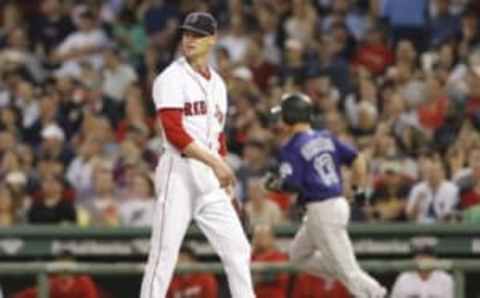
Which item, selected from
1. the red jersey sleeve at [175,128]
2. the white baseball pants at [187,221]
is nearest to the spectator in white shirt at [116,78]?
the white baseball pants at [187,221]

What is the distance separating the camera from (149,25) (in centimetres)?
1945

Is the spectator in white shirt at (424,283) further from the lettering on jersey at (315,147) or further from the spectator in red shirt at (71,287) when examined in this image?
the spectator in red shirt at (71,287)

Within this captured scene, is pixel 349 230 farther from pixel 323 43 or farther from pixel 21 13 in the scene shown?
pixel 21 13

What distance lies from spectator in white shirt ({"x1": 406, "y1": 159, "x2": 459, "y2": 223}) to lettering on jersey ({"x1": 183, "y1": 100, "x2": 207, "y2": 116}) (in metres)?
4.40

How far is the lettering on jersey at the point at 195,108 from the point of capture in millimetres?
11125

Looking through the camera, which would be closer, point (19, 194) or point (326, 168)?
point (326, 168)

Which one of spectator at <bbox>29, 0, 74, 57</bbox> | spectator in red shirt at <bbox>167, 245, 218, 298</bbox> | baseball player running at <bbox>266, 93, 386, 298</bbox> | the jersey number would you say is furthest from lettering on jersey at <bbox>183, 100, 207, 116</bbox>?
spectator at <bbox>29, 0, 74, 57</bbox>

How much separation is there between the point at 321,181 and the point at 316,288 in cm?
162

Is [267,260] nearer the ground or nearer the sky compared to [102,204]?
nearer the sky

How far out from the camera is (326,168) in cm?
1190

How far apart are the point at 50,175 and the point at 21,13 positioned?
14.3 ft

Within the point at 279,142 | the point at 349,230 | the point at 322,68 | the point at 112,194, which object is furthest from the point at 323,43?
the point at 349,230

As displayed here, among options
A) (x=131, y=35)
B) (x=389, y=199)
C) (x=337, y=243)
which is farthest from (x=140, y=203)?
(x=337, y=243)

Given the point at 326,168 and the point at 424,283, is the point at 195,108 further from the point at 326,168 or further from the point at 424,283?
the point at 424,283
